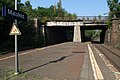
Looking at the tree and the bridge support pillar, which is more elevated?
the tree

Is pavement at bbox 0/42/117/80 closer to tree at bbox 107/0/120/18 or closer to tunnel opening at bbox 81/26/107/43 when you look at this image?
tree at bbox 107/0/120/18

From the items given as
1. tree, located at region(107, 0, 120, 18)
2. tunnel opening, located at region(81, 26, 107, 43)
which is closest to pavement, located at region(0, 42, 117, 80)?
tree, located at region(107, 0, 120, 18)

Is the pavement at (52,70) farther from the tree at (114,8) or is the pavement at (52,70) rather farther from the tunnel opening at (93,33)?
the tunnel opening at (93,33)

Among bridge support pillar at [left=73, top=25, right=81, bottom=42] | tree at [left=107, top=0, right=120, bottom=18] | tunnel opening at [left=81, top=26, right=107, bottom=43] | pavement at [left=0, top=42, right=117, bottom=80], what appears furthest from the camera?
tunnel opening at [left=81, top=26, right=107, bottom=43]

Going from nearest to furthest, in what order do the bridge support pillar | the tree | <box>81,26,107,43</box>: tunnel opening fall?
the tree → the bridge support pillar → <box>81,26,107,43</box>: tunnel opening

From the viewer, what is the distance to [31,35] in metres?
49.8

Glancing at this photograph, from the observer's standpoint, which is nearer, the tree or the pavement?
the pavement

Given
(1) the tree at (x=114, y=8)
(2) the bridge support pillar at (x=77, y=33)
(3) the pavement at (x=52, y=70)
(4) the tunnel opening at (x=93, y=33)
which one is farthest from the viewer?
(4) the tunnel opening at (x=93, y=33)

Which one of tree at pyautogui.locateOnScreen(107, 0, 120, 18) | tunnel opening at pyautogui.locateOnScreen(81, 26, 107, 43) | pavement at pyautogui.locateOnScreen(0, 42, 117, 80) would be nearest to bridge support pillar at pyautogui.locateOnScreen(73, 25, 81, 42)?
tunnel opening at pyautogui.locateOnScreen(81, 26, 107, 43)

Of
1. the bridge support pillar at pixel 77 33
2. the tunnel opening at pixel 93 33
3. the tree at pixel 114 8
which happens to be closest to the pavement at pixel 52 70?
the tree at pixel 114 8

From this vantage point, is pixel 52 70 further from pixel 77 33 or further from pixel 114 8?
pixel 77 33

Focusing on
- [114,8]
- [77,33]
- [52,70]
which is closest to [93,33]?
[77,33]

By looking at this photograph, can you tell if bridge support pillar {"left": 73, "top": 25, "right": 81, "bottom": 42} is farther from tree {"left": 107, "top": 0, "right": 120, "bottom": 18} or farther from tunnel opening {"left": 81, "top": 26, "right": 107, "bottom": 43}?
tree {"left": 107, "top": 0, "right": 120, "bottom": 18}

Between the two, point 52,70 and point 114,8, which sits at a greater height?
point 114,8
